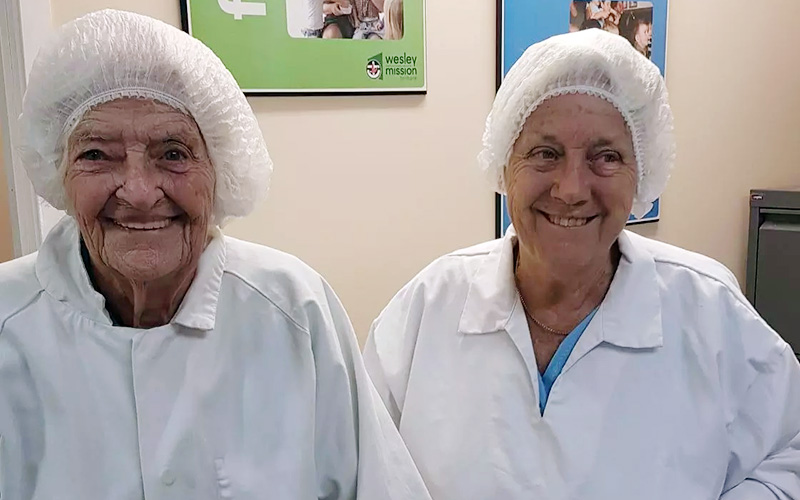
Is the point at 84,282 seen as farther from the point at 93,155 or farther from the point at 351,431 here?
the point at 351,431

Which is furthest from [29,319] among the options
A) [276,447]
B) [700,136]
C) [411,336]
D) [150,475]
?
[700,136]

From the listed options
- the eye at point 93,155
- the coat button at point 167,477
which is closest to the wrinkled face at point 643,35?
the eye at point 93,155

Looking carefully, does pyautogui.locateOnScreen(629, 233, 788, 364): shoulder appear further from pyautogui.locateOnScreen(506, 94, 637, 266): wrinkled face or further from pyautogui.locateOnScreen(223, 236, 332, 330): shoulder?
pyautogui.locateOnScreen(223, 236, 332, 330): shoulder

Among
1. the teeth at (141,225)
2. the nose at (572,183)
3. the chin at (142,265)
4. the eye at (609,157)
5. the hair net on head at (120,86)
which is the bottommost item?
the chin at (142,265)

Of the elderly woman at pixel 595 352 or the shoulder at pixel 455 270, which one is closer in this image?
the elderly woman at pixel 595 352

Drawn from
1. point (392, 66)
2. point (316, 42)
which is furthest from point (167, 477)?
point (392, 66)

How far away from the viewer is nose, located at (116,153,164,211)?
95 cm

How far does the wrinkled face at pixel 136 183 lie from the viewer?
37.6 inches

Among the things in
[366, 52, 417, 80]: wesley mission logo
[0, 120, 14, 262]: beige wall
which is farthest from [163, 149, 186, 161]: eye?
[0, 120, 14, 262]: beige wall

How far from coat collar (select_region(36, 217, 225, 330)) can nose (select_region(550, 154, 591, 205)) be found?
1.89 feet

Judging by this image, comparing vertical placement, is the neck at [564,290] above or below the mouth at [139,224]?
below

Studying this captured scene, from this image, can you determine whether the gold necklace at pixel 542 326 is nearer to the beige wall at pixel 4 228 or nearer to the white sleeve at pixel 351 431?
the white sleeve at pixel 351 431

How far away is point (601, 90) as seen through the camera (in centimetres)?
123

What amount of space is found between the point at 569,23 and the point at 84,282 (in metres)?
1.78
